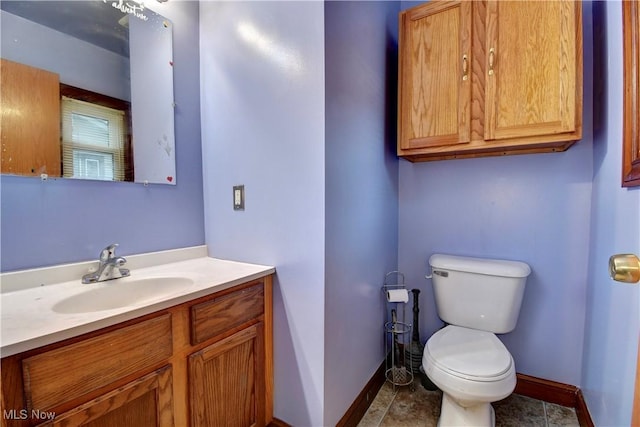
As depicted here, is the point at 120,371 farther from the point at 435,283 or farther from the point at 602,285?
the point at 602,285

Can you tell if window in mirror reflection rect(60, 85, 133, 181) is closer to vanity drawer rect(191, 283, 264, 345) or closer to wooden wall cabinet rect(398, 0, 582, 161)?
vanity drawer rect(191, 283, 264, 345)

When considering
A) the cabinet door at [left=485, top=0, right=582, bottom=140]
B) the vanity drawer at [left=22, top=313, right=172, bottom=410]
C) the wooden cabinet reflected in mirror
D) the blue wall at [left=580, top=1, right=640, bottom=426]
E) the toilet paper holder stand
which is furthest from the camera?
the toilet paper holder stand

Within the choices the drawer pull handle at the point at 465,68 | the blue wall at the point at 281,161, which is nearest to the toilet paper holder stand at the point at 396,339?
the blue wall at the point at 281,161

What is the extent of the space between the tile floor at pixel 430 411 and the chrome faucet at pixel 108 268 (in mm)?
1319

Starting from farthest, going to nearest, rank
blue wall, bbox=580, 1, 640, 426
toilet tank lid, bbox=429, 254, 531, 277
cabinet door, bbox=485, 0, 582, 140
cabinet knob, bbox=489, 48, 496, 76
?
toilet tank lid, bbox=429, 254, 531, 277 → cabinet knob, bbox=489, 48, 496, 76 → cabinet door, bbox=485, 0, 582, 140 → blue wall, bbox=580, 1, 640, 426

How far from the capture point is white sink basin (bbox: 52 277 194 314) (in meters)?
0.99

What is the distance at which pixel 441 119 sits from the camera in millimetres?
1485

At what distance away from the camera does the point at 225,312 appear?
42.9 inches

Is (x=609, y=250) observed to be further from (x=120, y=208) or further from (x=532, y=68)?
(x=120, y=208)

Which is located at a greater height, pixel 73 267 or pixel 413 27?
pixel 413 27

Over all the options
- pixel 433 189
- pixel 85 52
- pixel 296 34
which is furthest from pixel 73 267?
pixel 433 189

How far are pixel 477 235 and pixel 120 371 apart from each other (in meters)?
1.76

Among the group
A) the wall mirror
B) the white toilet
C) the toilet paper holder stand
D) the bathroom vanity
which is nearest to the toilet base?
the white toilet

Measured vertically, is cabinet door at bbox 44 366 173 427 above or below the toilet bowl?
above
